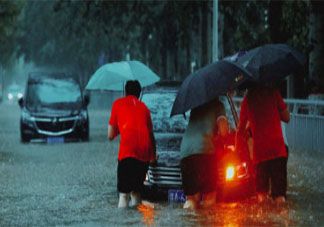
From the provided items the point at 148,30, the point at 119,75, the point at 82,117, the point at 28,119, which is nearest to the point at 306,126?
the point at 82,117

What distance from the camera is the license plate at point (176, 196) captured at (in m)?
10.6

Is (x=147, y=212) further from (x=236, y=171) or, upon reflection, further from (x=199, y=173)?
(x=236, y=171)

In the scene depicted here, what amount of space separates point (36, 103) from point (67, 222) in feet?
50.8

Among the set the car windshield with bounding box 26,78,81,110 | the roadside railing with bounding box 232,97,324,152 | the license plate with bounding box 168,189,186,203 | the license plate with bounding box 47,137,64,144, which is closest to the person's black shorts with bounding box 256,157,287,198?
the license plate with bounding box 168,189,186,203

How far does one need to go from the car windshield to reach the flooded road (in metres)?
6.06

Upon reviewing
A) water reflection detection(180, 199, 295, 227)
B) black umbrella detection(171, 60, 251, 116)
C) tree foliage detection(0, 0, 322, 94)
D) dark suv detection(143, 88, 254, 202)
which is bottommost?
water reflection detection(180, 199, 295, 227)

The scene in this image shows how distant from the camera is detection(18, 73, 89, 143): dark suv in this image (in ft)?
78.2

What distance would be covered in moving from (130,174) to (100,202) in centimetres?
115

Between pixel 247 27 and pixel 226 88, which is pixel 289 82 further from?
pixel 226 88

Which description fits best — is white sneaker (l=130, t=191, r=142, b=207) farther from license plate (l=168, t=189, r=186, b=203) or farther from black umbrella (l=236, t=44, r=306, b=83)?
black umbrella (l=236, t=44, r=306, b=83)

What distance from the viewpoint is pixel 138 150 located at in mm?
10344

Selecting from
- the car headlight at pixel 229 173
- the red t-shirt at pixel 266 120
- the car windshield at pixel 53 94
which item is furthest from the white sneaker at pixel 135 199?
the car windshield at pixel 53 94

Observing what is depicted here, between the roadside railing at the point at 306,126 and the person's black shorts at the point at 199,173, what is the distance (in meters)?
10.1

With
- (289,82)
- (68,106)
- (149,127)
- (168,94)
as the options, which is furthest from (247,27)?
(149,127)
